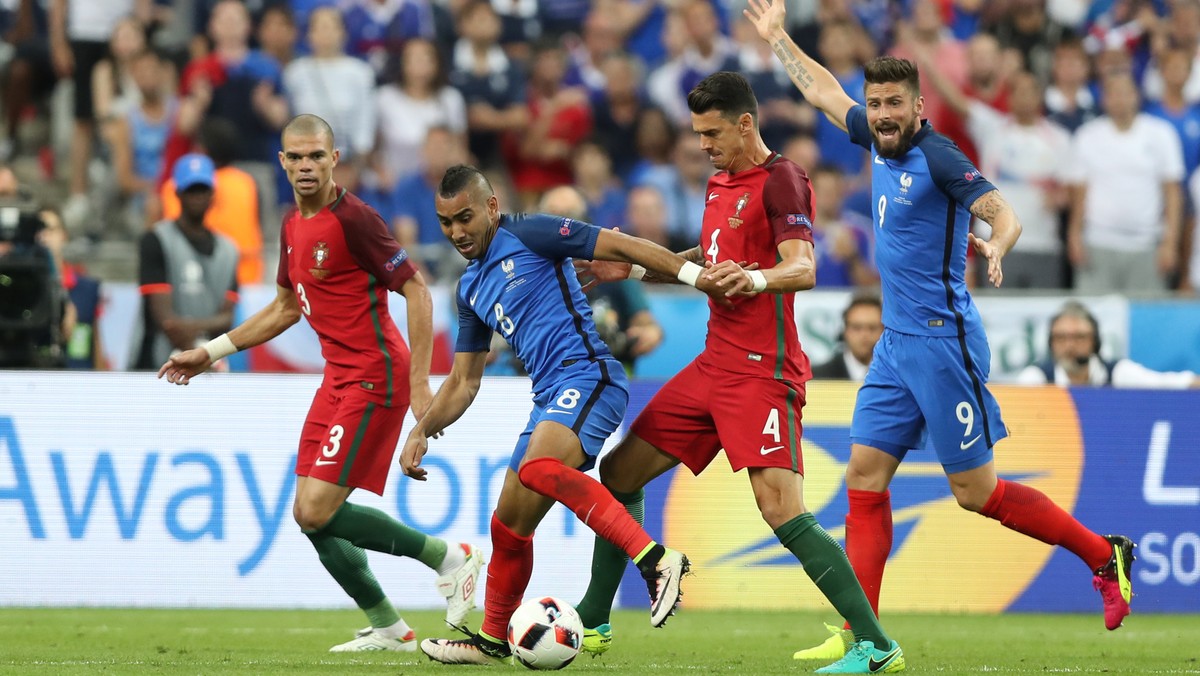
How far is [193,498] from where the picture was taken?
34.9 ft

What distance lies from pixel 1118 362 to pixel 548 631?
6363mm

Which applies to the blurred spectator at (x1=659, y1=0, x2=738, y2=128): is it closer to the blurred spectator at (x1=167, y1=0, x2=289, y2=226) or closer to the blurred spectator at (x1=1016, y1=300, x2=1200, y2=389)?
the blurred spectator at (x1=167, y1=0, x2=289, y2=226)

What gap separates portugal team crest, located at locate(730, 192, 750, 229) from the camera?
753cm

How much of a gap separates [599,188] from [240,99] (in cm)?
318

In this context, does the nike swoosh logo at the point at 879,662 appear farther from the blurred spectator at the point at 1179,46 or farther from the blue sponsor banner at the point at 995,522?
the blurred spectator at the point at 1179,46

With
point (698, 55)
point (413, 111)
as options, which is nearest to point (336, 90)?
point (413, 111)

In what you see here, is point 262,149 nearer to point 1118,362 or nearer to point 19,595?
point 19,595

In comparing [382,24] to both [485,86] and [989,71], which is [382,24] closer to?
[485,86]

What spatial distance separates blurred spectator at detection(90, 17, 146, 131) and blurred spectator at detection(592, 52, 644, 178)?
411 cm

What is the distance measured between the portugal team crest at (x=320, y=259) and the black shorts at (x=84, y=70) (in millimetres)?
7441

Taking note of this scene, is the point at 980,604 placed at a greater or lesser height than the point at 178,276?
lesser

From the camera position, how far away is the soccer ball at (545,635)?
23.9ft

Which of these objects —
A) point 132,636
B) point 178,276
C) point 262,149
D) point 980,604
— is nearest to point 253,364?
point 178,276

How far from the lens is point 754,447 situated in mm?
7371
